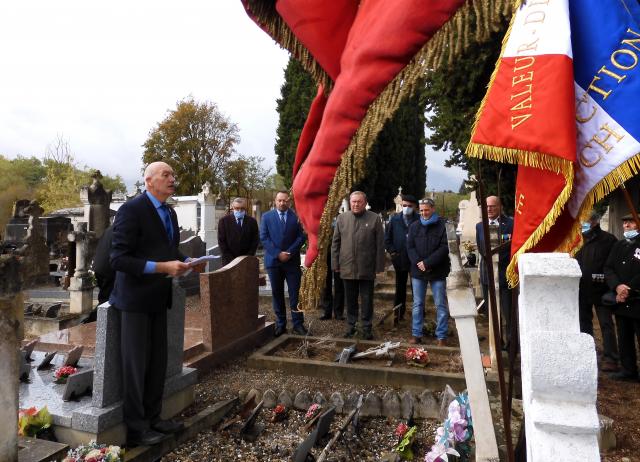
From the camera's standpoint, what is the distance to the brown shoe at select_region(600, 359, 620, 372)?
15.1ft

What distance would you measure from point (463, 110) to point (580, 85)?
6.97 metres

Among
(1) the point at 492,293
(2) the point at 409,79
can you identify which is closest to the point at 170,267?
(2) the point at 409,79

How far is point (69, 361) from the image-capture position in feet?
12.8

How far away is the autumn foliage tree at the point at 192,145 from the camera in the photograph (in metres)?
34.3

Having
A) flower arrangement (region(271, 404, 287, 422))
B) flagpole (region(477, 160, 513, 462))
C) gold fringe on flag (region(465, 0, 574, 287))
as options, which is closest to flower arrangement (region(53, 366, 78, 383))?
flower arrangement (region(271, 404, 287, 422))

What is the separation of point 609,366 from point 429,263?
82.0 inches

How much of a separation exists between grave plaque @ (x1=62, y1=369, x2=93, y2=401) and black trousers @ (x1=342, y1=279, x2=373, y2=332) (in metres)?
3.02

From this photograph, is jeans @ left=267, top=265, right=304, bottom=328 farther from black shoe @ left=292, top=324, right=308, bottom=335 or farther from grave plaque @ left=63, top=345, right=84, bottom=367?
grave plaque @ left=63, top=345, right=84, bottom=367

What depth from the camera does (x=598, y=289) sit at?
4754 millimetres

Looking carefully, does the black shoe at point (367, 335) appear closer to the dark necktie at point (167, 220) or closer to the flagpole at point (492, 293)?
the dark necktie at point (167, 220)

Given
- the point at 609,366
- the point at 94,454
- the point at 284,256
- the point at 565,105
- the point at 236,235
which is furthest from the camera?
the point at 236,235

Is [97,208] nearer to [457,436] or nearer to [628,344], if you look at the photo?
[457,436]

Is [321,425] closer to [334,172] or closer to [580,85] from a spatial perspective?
[334,172]

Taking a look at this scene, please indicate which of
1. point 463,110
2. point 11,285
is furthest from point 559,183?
point 463,110
